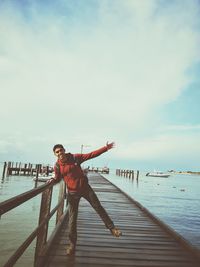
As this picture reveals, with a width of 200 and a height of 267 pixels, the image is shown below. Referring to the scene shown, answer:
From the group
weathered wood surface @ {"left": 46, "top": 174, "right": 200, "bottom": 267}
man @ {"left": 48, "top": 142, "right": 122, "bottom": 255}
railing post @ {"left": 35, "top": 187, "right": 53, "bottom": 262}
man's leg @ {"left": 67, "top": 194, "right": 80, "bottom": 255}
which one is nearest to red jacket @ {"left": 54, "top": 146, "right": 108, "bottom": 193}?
man @ {"left": 48, "top": 142, "right": 122, "bottom": 255}

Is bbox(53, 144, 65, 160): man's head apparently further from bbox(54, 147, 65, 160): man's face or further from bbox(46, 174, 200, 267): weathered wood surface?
bbox(46, 174, 200, 267): weathered wood surface

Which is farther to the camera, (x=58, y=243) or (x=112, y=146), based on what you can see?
(x=58, y=243)

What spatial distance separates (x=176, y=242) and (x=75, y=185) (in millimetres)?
2782

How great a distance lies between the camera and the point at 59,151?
4074 mm

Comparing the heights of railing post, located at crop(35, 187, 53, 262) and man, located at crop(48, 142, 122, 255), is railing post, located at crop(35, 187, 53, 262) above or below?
below

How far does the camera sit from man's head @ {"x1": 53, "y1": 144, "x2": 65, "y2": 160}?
4.04 metres

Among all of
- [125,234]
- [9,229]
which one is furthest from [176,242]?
[9,229]

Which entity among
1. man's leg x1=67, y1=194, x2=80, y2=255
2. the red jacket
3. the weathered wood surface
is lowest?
the weathered wood surface

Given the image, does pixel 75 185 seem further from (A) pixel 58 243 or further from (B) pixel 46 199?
(A) pixel 58 243

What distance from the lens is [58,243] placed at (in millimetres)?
Answer: 4891

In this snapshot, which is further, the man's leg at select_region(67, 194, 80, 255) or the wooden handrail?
the man's leg at select_region(67, 194, 80, 255)

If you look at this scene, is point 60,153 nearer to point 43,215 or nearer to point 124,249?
point 43,215

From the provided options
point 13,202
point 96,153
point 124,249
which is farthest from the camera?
point 124,249

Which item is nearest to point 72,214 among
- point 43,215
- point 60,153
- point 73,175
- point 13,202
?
point 43,215
